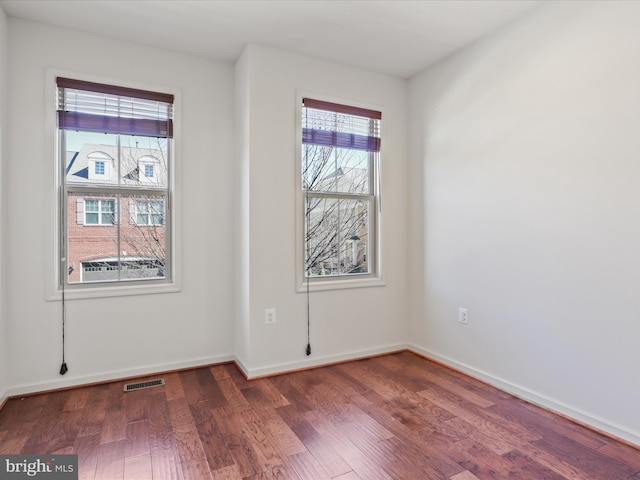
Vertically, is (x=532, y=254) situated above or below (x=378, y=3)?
below

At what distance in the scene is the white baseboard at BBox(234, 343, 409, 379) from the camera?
2.96m

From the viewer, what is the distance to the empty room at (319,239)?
6.73ft

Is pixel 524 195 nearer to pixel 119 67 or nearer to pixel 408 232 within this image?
pixel 408 232

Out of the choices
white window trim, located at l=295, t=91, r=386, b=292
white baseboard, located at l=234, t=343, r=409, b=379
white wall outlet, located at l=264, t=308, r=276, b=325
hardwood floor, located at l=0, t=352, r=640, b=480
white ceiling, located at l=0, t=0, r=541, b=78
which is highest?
white ceiling, located at l=0, t=0, r=541, b=78

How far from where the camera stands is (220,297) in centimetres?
325

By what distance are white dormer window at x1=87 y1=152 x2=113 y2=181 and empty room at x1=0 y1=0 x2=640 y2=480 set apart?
1 centimetres

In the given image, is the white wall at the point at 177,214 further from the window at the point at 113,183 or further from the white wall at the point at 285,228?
the white wall at the point at 285,228

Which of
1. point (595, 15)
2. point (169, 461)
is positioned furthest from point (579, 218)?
point (169, 461)

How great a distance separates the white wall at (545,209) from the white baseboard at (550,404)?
0.03 feet

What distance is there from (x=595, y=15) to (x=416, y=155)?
1.61 metres

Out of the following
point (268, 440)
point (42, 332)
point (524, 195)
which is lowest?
point (268, 440)

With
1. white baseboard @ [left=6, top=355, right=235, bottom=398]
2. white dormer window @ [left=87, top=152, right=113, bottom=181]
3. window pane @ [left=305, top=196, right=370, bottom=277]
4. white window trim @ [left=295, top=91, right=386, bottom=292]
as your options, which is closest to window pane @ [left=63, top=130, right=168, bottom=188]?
white dormer window @ [left=87, top=152, right=113, bottom=181]

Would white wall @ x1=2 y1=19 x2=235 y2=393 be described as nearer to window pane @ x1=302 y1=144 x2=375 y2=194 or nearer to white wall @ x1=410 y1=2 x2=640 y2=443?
window pane @ x1=302 y1=144 x2=375 y2=194

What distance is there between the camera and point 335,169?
3.44 meters
